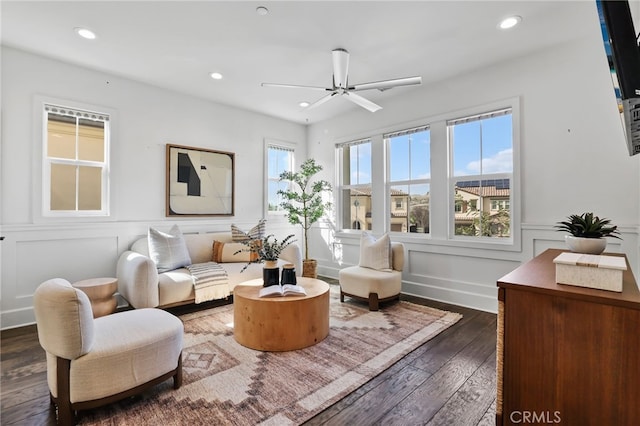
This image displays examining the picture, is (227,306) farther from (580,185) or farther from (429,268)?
(580,185)

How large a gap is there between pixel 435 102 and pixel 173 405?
419 centimetres

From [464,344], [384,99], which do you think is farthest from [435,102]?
[464,344]

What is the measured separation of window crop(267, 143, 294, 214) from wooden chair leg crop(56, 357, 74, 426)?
3.79 meters

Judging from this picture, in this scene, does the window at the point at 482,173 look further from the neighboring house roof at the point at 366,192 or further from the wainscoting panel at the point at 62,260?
the wainscoting panel at the point at 62,260

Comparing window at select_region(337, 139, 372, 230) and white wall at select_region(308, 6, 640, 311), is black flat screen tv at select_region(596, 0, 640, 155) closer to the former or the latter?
white wall at select_region(308, 6, 640, 311)

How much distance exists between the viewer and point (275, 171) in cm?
542

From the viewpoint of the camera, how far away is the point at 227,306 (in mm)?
3703

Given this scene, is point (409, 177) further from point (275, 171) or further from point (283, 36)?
point (283, 36)

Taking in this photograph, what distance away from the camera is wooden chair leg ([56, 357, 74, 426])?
1581 millimetres

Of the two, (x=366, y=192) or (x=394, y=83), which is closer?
(x=394, y=83)

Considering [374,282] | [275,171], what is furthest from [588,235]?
[275,171]

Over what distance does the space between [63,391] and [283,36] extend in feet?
10.1

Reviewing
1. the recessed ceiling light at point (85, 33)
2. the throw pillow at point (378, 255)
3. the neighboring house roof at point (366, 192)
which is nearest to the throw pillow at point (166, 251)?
the recessed ceiling light at point (85, 33)

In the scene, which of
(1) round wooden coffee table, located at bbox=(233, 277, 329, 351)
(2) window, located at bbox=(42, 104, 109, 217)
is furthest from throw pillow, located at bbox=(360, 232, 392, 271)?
(2) window, located at bbox=(42, 104, 109, 217)
